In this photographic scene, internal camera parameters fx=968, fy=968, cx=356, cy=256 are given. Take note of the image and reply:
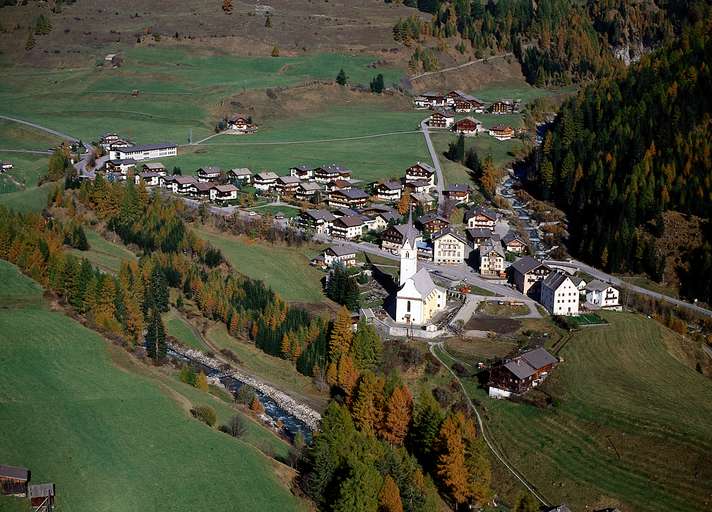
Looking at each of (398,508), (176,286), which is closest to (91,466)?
(398,508)

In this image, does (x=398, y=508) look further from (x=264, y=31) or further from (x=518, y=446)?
(x=264, y=31)

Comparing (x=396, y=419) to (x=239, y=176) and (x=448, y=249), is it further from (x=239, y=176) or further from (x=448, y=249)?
(x=239, y=176)

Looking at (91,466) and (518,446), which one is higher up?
(91,466)

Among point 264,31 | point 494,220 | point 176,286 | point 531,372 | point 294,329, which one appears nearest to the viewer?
point 531,372

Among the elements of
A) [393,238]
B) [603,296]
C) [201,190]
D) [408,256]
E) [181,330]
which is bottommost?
[181,330]

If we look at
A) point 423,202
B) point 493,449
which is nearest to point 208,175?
point 423,202

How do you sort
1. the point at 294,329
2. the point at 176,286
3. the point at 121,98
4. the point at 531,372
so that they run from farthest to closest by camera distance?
the point at 121,98 → the point at 176,286 → the point at 294,329 → the point at 531,372

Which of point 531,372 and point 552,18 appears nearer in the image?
point 531,372
